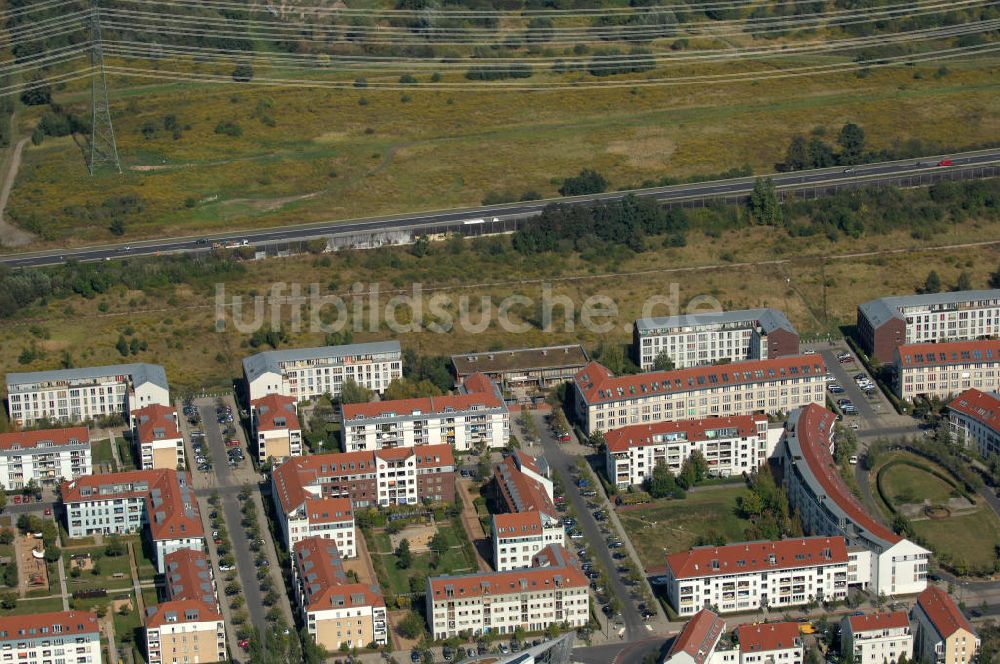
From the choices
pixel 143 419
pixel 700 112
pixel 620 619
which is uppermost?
pixel 700 112

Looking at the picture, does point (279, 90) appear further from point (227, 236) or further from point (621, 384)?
point (621, 384)

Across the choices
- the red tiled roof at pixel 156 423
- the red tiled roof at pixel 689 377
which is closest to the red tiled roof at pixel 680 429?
the red tiled roof at pixel 689 377

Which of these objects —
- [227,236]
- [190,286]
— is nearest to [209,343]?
[190,286]

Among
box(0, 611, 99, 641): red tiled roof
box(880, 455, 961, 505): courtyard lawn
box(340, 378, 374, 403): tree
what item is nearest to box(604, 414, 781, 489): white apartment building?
box(880, 455, 961, 505): courtyard lawn

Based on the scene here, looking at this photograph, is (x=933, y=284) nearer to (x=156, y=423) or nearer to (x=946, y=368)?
(x=946, y=368)

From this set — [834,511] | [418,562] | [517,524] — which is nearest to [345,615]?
[418,562]
